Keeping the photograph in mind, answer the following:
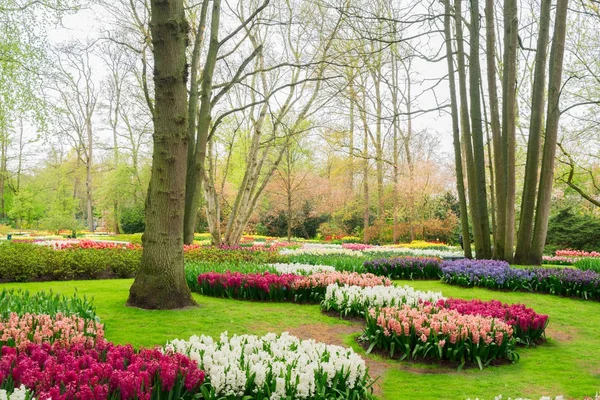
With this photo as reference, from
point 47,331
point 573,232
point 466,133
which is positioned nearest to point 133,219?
point 573,232

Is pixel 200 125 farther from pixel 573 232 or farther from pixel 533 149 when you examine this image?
pixel 573 232

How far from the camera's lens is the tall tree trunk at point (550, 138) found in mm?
11875

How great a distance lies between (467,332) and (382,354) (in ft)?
3.05

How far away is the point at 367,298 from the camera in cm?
675

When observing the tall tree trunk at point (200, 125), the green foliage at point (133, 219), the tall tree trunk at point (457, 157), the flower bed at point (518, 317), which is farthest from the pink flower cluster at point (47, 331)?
the green foliage at point (133, 219)

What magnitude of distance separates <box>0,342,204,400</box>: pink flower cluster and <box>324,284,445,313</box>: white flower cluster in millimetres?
3695

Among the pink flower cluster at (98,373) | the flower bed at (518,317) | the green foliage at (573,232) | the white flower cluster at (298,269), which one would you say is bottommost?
the flower bed at (518,317)

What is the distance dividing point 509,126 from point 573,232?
11010 mm

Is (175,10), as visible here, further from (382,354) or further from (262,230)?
(262,230)

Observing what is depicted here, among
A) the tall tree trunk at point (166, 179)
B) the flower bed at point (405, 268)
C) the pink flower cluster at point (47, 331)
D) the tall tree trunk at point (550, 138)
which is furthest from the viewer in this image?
the tall tree trunk at point (550, 138)

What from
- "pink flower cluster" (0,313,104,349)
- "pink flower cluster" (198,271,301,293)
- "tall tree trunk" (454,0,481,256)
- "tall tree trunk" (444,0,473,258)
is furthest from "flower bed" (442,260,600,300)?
"pink flower cluster" (0,313,104,349)

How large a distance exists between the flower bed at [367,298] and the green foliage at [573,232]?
16.4m

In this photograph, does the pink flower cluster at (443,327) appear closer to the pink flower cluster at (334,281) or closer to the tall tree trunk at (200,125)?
the pink flower cluster at (334,281)

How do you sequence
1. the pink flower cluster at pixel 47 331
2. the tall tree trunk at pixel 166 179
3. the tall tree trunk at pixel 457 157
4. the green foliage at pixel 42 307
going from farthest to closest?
the tall tree trunk at pixel 457 157
the tall tree trunk at pixel 166 179
the green foliage at pixel 42 307
the pink flower cluster at pixel 47 331
